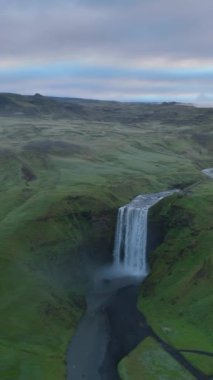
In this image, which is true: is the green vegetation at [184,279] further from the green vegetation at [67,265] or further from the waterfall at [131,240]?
the waterfall at [131,240]

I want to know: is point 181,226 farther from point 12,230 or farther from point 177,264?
point 12,230

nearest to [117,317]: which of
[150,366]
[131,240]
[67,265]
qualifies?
[67,265]

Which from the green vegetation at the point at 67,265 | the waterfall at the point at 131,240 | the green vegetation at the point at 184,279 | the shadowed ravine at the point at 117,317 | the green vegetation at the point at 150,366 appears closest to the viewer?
the green vegetation at the point at 150,366

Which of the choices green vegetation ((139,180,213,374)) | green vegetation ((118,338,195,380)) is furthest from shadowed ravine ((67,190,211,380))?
green vegetation ((139,180,213,374))

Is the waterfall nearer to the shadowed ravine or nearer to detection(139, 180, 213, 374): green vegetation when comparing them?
the shadowed ravine

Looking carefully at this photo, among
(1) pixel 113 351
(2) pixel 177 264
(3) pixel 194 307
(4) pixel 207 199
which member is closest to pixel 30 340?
(1) pixel 113 351

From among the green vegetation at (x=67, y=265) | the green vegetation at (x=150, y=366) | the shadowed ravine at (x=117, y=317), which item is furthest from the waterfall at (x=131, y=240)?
the green vegetation at (x=150, y=366)

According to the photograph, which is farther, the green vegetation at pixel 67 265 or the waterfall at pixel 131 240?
the waterfall at pixel 131 240

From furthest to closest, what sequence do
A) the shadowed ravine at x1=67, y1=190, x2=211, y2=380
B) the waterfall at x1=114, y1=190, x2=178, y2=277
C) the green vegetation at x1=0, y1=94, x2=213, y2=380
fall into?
the waterfall at x1=114, y1=190, x2=178, y2=277 < the green vegetation at x1=0, y1=94, x2=213, y2=380 < the shadowed ravine at x1=67, y1=190, x2=211, y2=380

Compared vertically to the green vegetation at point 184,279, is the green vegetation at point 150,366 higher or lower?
lower
